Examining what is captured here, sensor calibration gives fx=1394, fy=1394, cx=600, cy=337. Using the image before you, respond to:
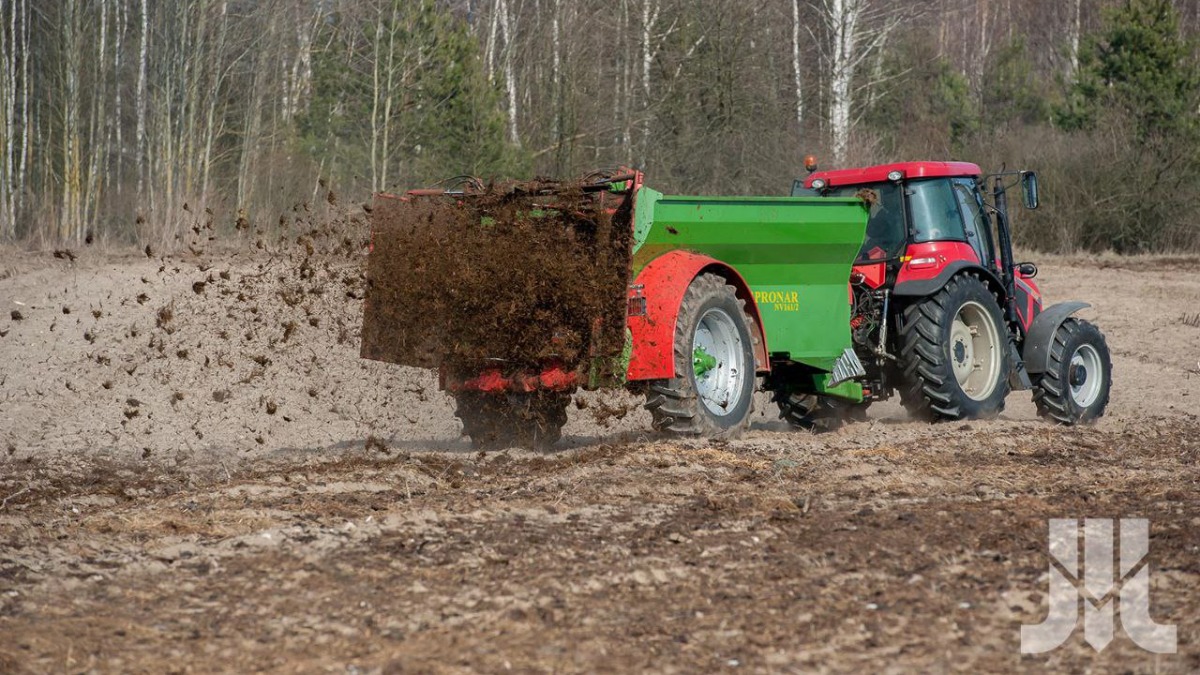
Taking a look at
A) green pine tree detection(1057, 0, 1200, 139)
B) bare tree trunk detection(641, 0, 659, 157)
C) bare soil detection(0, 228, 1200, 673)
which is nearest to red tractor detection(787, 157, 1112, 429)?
bare soil detection(0, 228, 1200, 673)

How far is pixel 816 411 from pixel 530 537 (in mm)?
A: 5642

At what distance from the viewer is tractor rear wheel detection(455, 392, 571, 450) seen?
8617 mm

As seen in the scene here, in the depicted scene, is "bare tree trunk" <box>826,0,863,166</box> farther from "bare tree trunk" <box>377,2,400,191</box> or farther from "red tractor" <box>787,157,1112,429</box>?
"red tractor" <box>787,157,1112,429</box>

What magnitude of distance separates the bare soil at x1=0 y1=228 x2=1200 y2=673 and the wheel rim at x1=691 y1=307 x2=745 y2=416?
16.5 inches

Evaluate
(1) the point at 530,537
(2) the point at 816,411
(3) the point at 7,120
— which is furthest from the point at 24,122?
(1) the point at 530,537

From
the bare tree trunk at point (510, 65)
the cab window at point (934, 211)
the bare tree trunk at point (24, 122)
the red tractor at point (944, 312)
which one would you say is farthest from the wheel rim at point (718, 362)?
the bare tree trunk at point (510, 65)

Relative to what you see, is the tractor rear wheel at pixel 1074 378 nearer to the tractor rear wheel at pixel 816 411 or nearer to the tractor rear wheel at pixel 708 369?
the tractor rear wheel at pixel 816 411

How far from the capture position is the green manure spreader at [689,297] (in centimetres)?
773

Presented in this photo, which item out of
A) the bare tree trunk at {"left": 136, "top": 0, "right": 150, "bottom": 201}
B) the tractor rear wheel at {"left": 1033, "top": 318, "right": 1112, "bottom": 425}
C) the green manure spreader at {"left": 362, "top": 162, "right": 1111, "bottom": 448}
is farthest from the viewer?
the bare tree trunk at {"left": 136, "top": 0, "right": 150, "bottom": 201}

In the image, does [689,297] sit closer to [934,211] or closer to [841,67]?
[934,211]

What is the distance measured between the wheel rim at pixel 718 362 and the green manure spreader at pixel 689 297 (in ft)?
0.04

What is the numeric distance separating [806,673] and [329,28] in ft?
82.7

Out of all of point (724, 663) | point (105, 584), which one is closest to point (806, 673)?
point (724, 663)

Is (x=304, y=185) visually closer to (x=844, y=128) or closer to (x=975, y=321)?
(x=844, y=128)
